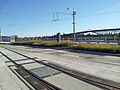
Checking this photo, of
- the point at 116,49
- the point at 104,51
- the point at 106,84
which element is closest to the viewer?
the point at 106,84

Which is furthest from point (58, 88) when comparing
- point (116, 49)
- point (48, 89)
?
point (116, 49)

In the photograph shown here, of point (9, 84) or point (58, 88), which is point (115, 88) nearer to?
point (58, 88)

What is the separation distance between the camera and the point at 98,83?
505 cm

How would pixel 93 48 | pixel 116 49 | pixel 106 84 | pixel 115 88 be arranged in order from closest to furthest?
pixel 115 88, pixel 106 84, pixel 116 49, pixel 93 48

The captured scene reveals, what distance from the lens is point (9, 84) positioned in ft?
17.2

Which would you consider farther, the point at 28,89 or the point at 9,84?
the point at 9,84

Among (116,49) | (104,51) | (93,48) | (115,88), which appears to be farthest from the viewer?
(93,48)

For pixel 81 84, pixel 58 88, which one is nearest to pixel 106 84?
pixel 81 84

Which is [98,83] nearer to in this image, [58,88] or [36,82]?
[58,88]

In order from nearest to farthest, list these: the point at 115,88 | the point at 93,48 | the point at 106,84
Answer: the point at 115,88 → the point at 106,84 → the point at 93,48

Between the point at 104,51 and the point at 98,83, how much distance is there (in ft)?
34.4

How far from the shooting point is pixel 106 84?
491cm

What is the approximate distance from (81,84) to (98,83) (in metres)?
0.67

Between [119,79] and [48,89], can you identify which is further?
[119,79]
